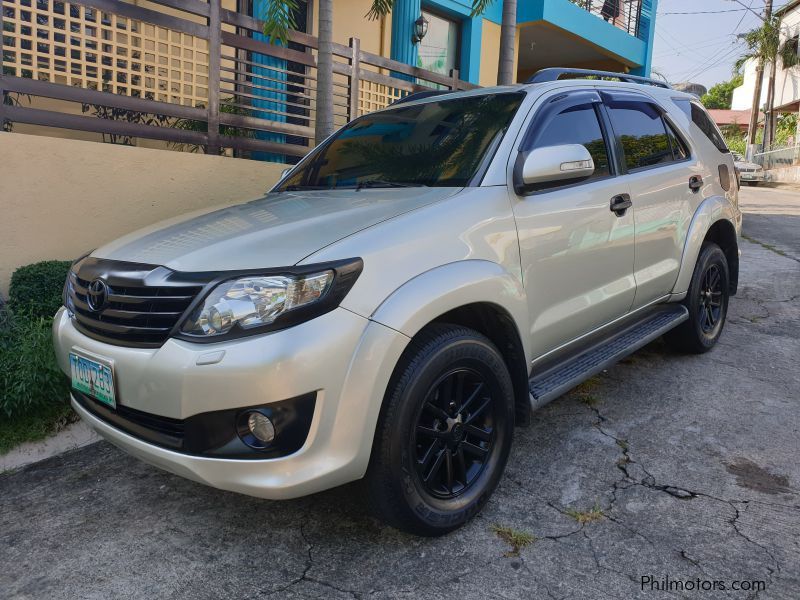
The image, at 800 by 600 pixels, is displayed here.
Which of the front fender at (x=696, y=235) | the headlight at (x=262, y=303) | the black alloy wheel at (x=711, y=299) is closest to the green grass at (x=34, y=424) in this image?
the headlight at (x=262, y=303)

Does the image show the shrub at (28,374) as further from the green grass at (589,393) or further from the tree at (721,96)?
the tree at (721,96)

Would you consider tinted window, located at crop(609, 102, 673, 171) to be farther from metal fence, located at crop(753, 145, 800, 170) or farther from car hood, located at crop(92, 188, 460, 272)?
metal fence, located at crop(753, 145, 800, 170)

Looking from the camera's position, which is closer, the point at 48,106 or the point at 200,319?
the point at 200,319

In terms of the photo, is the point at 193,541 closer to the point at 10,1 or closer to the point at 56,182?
the point at 56,182

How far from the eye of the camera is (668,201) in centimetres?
386

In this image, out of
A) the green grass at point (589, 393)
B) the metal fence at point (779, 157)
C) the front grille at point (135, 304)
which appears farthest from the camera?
the metal fence at point (779, 157)

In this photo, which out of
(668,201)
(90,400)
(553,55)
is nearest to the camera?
(90,400)

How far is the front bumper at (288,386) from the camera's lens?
6.40ft

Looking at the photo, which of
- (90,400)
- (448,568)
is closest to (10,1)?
(90,400)

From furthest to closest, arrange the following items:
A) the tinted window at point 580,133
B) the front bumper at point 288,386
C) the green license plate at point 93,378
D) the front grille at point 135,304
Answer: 1. the tinted window at point 580,133
2. the green license plate at point 93,378
3. the front grille at point 135,304
4. the front bumper at point 288,386

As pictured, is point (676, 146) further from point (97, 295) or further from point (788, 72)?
point (788, 72)

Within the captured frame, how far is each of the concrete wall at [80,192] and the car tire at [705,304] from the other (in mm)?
3014

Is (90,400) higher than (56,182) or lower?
lower

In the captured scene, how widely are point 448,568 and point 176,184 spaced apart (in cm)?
416
